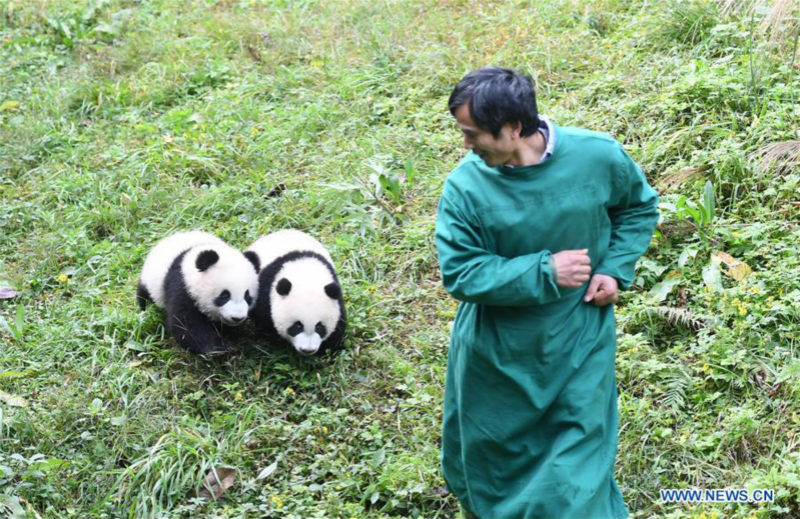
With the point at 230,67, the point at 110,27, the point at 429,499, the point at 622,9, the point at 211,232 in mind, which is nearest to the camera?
the point at 429,499

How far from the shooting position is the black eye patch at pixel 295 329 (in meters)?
5.41

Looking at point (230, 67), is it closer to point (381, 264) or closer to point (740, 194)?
point (381, 264)

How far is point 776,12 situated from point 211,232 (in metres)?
4.30

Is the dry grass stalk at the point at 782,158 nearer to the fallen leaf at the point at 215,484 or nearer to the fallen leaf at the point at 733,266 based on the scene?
the fallen leaf at the point at 733,266

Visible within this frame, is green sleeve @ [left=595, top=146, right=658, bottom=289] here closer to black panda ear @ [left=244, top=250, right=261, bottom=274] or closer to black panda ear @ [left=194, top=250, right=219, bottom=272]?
black panda ear @ [left=194, top=250, right=219, bottom=272]

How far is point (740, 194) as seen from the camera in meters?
5.88

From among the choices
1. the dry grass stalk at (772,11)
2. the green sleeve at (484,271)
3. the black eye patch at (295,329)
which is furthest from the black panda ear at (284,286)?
the dry grass stalk at (772,11)

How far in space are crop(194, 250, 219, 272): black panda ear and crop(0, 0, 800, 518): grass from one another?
0.55 meters

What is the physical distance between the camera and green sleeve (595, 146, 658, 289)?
3.38 m

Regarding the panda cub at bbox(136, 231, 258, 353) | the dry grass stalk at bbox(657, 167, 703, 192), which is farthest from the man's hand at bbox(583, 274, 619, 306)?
the dry grass stalk at bbox(657, 167, 703, 192)

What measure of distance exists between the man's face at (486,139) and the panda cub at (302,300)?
2471 mm

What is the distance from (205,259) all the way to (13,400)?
1349 millimetres

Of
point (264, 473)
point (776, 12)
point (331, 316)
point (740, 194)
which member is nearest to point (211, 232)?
point (331, 316)

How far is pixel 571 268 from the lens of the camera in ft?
10.3
